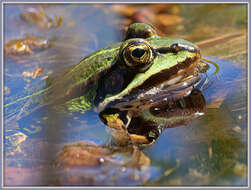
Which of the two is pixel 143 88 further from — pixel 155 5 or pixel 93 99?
pixel 155 5

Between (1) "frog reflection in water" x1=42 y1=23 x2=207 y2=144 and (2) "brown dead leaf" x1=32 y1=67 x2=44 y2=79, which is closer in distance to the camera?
(1) "frog reflection in water" x1=42 y1=23 x2=207 y2=144

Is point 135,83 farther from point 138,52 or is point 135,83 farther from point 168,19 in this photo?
point 168,19

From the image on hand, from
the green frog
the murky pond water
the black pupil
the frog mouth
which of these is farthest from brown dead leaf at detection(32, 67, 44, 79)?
the black pupil

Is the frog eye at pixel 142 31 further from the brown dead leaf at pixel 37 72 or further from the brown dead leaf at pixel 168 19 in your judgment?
the brown dead leaf at pixel 168 19

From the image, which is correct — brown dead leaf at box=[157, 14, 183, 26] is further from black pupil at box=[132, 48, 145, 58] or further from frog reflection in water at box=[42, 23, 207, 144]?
black pupil at box=[132, 48, 145, 58]

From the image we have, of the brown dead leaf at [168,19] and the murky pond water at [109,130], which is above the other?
the brown dead leaf at [168,19]

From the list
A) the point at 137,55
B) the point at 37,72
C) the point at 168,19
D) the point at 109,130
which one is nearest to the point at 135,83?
the point at 137,55

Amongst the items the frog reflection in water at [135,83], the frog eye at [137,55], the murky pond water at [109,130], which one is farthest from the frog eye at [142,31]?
the murky pond water at [109,130]

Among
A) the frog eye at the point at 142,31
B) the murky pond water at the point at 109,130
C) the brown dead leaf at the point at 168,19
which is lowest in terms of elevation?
the murky pond water at the point at 109,130

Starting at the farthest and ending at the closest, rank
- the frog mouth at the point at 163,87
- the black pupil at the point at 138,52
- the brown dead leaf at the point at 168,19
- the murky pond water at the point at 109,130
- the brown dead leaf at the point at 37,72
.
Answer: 1. the brown dead leaf at the point at 168,19
2. the brown dead leaf at the point at 37,72
3. the frog mouth at the point at 163,87
4. the black pupil at the point at 138,52
5. the murky pond water at the point at 109,130
